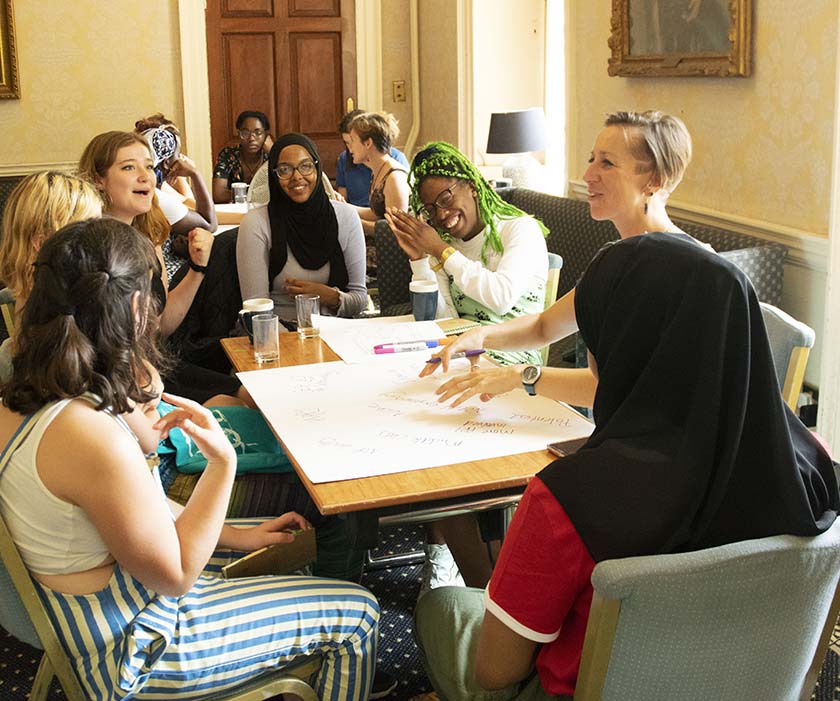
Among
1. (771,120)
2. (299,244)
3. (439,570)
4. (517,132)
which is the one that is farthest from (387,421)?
(517,132)

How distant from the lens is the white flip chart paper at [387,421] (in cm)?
198

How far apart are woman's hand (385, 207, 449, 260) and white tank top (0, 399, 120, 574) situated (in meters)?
1.72

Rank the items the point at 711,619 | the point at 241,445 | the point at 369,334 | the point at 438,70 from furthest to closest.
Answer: the point at 438,70 < the point at 369,334 < the point at 241,445 < the point at 711,619

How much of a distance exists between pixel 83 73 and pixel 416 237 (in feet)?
14.7

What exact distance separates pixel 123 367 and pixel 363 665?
0.68 metres

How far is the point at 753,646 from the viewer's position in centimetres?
139

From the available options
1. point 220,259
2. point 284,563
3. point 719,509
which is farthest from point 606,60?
point 719,509

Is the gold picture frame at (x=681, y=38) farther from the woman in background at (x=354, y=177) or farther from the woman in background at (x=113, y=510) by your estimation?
A: the woman in background at (x=113, y=510)

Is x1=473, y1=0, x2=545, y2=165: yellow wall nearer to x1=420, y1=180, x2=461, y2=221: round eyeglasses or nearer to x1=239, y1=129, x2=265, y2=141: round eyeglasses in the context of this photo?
x1=239, y1=129, x2=265, y2=141: round eyeglasses

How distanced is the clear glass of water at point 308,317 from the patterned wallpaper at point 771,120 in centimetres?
169

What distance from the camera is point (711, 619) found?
1.33m

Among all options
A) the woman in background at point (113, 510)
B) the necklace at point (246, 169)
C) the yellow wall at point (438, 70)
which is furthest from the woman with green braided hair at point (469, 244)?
the necklace at point (246, 169)

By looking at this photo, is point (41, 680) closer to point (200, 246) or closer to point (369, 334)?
point (369, 334)

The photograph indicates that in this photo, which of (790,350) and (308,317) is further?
(308,317)
